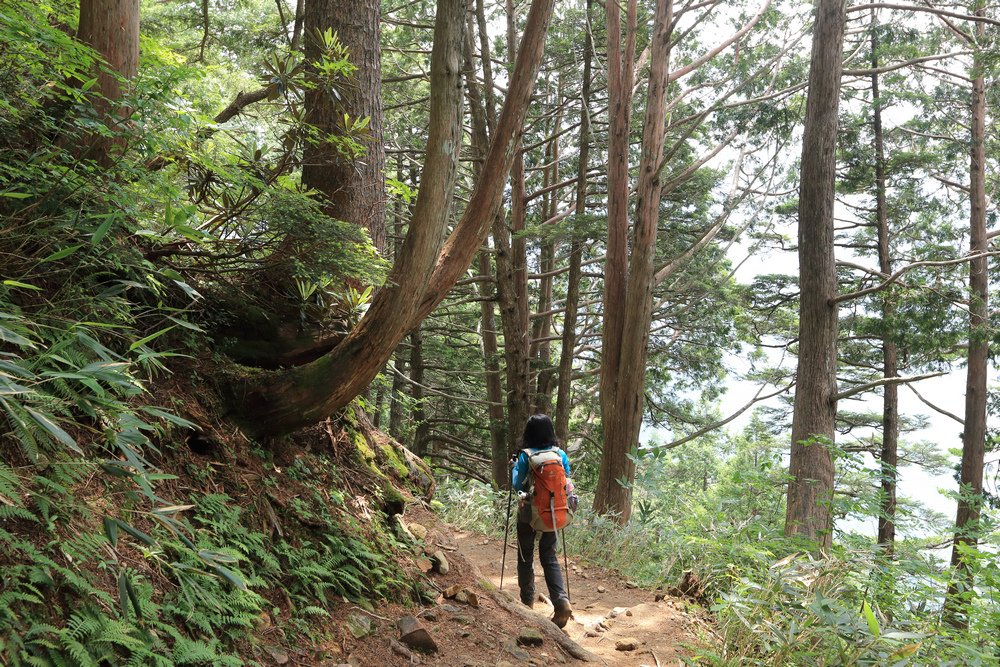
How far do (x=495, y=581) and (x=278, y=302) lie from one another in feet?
12.4

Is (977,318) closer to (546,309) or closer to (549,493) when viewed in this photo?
(546,309)

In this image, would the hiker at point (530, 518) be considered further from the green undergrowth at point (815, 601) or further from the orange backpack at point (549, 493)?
the green undergrowth at point (815, 601)

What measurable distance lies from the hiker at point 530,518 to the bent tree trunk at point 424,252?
6.14 feet

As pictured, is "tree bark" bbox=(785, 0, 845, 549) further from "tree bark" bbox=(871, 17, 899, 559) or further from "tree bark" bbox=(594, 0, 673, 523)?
"tree bark" bbox=(871, 17, 899, 559)

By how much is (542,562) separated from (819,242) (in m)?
5.87

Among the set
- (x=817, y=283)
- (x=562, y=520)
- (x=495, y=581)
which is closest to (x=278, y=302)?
(x=562, y=520)

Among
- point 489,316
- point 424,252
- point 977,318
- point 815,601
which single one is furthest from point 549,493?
point 977,318

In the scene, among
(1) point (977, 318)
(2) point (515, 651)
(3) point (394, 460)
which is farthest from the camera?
(1) point (977, 318)

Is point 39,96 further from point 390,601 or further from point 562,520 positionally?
point 562,520

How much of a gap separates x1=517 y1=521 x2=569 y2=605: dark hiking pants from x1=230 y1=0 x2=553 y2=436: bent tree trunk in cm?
227

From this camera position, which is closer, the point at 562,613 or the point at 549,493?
the point at 562,613

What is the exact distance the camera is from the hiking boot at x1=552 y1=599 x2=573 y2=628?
5191 millimetres

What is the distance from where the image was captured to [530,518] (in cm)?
549

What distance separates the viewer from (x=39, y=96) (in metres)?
3.12
